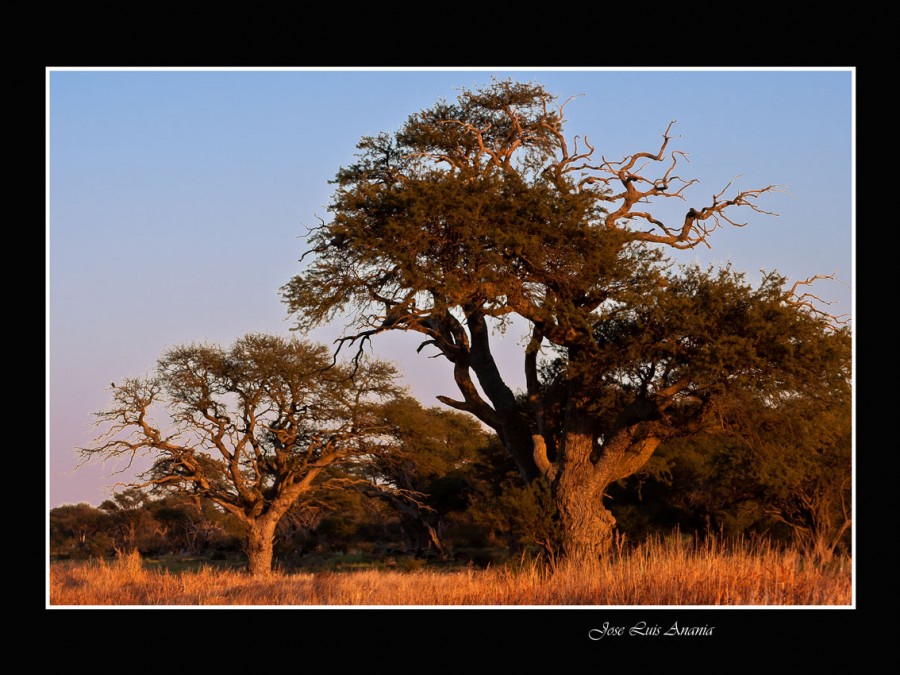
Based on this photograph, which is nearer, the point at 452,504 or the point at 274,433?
the point at 274,433

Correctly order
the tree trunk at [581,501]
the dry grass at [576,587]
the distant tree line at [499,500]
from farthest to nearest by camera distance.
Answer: the distant tree line at [499,500] → the tree trunk at [581,501] → the dry grass at [576,587]

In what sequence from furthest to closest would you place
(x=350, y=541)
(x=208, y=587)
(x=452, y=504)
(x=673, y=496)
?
(x=350, y=541), (x=452, y=504), (x=673, y=496), (x=208, y=587)

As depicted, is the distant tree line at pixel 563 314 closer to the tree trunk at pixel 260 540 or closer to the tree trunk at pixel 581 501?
the tree trunk at pixel 581 501

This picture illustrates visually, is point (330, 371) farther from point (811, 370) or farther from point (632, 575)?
point (632, 575)

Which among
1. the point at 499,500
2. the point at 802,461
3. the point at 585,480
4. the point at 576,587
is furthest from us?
the point at 802,461

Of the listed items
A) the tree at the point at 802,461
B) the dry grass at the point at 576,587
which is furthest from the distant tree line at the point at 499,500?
the dry grass at the point at 576,587

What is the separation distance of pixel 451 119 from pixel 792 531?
62.6 ft

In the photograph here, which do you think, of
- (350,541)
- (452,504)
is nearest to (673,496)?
(452,504)

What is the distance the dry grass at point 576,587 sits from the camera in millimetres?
12914

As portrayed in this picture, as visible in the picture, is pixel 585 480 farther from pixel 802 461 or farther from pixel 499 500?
pixel 802 461

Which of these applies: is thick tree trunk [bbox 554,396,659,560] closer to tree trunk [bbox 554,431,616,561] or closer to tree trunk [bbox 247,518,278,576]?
tree trunk [bbox 554,431,616,561]

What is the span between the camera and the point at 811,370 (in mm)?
20297

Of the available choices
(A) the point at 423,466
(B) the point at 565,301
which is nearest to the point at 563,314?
(B) the point at 565,301

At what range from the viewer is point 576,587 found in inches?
552
